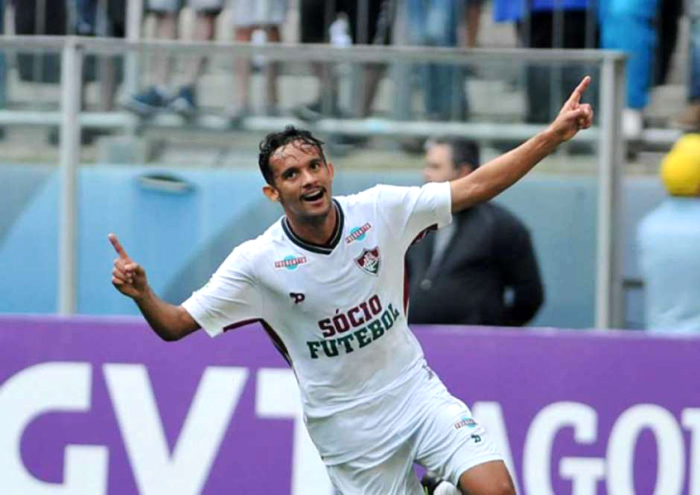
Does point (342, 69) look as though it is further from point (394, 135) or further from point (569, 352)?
point (569, 352)

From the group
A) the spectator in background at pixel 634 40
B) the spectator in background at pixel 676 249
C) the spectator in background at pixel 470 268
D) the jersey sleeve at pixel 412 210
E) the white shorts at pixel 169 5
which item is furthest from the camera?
the white shorts at pixel 169 5

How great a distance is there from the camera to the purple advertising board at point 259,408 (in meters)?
7.56

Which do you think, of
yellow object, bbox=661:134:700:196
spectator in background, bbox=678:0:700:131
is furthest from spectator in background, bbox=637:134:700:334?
spectator in background, bbox=678:0:700:131

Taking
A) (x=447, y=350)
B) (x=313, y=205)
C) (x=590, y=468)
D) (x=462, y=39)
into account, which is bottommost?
(x=590, y=468)

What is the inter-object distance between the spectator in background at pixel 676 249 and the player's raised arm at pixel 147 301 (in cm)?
237

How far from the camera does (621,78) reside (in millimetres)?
8250

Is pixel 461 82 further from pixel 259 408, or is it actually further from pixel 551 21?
pixel 259 408

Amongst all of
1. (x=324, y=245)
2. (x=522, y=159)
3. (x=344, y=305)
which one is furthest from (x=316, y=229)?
(x=522, y=159)

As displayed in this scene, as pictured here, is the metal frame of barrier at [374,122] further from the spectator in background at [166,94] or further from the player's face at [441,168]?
the player's face at [441,168]

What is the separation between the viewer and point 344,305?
Result: 252 inches

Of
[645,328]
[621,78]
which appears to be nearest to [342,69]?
[621,78]

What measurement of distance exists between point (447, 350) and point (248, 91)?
1.68 m

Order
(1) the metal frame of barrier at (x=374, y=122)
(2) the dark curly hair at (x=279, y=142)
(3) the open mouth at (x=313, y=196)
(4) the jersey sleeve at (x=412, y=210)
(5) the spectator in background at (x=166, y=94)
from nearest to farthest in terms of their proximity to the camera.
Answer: (3) the open mouth at (x=313, y=196)
(2) the dark curly hair at (x=279, y=142)
(4) the jersey sleeve at (x=412, y=210)
(1) the metal frame of barrier at (x=374, y=122)
(5) the spectator in background at (x=166, y=94)

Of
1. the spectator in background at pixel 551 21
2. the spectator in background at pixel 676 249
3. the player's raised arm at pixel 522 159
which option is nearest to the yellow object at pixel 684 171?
the spectator in background at pixel 676 249
